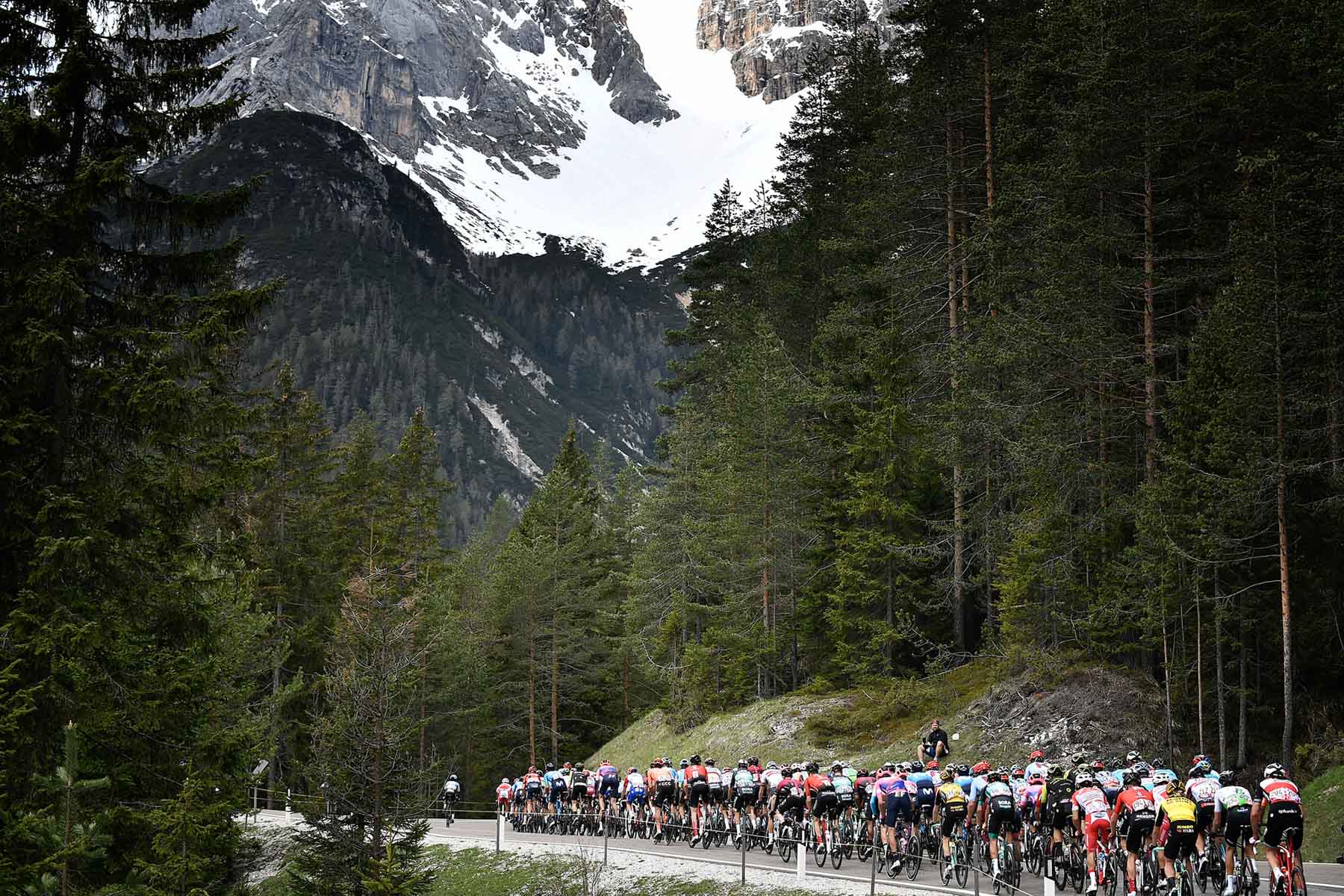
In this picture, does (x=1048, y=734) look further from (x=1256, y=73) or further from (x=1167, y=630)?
(x=1256, y=73)

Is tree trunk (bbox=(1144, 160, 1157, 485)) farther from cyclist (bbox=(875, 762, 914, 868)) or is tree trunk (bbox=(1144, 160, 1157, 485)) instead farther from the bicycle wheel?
the bicycle wheel

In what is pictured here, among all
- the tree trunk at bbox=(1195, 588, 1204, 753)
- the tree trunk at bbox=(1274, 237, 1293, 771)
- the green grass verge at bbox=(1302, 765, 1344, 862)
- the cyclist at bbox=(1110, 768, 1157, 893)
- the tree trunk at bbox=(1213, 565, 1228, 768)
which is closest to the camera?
the cyclist at bbox=(1110, 768, 1157, 893)

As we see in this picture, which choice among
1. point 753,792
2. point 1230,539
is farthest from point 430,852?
point 1230,539

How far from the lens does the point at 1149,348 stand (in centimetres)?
2595

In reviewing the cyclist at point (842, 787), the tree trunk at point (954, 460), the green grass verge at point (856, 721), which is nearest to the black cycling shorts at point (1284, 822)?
the cyclist at point (842, 787)

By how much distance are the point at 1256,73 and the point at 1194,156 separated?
2.30 meters

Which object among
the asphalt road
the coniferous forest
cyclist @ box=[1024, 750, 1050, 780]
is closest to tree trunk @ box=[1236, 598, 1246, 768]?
the coniferous forest

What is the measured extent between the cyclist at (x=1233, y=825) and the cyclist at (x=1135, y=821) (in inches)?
35.1

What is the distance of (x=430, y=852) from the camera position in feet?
106

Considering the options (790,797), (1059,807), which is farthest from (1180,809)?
(790,797)

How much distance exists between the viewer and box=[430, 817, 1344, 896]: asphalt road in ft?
58.5

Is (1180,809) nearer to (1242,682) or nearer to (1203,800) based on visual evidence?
(1203,800)

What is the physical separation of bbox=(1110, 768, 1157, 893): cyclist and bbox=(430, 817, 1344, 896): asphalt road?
A: 1.81 m

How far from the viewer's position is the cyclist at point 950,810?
63.3 feet
